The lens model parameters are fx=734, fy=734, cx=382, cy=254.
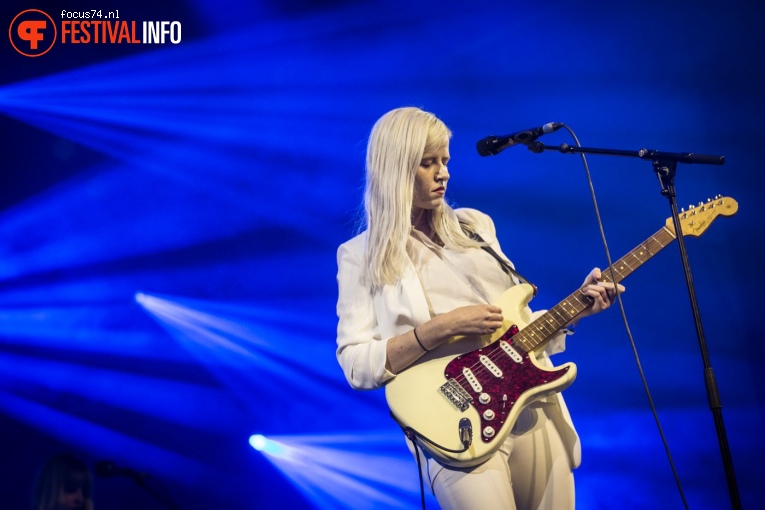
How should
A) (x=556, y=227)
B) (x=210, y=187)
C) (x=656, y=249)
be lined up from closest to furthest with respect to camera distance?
(x=656, y=249) < (x=556, y=227) < (x=210, y=187)

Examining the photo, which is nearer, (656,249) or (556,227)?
(656,249)

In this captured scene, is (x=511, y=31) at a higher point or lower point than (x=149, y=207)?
higher

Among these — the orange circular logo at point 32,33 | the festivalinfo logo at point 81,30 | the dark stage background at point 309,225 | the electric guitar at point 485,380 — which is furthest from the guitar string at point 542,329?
the orange circular logo at point 32,33

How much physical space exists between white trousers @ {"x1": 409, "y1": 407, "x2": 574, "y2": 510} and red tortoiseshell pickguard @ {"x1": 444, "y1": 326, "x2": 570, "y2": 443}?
0.38 ft

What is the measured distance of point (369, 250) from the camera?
256 cm

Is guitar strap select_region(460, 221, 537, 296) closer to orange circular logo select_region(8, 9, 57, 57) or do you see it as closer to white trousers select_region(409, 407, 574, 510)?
white trousers select_region(409, 407, 574, 510)

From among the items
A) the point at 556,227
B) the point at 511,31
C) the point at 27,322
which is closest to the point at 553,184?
the point at 556,227

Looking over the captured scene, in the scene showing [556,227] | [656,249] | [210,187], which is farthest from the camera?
[210,187]

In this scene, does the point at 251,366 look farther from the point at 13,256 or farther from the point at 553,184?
the point at 553,184

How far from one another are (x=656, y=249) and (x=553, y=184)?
6.31 feet

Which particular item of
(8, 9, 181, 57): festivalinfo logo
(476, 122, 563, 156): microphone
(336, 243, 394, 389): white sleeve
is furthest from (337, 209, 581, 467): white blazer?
(8, 9, 181, 57): festivalinfo logo

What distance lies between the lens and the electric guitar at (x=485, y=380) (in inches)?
86.1

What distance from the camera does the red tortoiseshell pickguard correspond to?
2.22 metres

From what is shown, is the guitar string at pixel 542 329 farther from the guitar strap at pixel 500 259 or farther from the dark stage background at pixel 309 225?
the dark stage background at pixel 309 225
